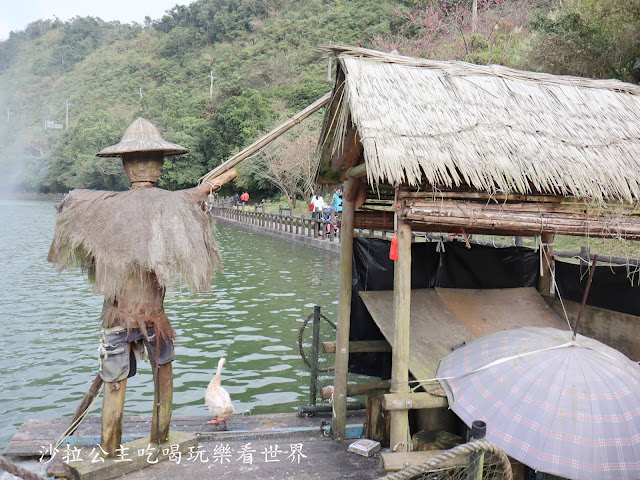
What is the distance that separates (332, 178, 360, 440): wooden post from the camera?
509 cm

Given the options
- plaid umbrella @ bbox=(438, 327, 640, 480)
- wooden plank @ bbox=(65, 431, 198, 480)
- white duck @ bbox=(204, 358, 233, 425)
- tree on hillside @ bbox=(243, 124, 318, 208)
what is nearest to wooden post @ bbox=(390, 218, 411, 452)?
plaid umbrella @ bbox=(438, 327, 640, 480)

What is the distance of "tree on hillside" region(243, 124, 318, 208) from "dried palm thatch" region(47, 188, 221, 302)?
2560cm

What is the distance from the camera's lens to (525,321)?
5.90 metres

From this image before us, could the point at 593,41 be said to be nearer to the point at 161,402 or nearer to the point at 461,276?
the point at 461,276

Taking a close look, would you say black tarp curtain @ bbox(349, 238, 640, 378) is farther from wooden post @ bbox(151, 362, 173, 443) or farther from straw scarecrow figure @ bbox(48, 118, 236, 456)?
wooden post @ bbox(151, 362, 173, 443)

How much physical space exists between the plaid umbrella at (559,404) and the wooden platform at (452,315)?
0.81 m

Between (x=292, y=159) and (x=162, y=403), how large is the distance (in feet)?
92.5

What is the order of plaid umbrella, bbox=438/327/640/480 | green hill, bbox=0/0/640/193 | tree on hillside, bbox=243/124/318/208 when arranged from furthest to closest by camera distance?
tree on hillside, bbox=243/124/318/208 → green hill, bbox=0/0/640/193 → plaid umbrella, bbox=438/327/640/480

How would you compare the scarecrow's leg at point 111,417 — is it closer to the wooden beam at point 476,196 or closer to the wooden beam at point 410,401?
the wooden beam at point 410,401

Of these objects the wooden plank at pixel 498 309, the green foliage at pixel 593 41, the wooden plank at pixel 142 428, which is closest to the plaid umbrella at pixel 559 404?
the wooden plank at pixel 498 309

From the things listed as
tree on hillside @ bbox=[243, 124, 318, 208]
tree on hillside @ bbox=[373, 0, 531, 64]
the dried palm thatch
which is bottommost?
the dried palm thatch

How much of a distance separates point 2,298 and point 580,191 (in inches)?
542

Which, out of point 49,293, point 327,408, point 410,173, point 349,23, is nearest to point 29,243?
point 49,293

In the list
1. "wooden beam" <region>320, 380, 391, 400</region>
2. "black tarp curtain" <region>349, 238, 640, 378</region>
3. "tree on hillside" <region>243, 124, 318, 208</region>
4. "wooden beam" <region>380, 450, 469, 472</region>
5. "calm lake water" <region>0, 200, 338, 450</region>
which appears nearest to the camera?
"wooden beam" <region>380, 450, 469, 472</region>
